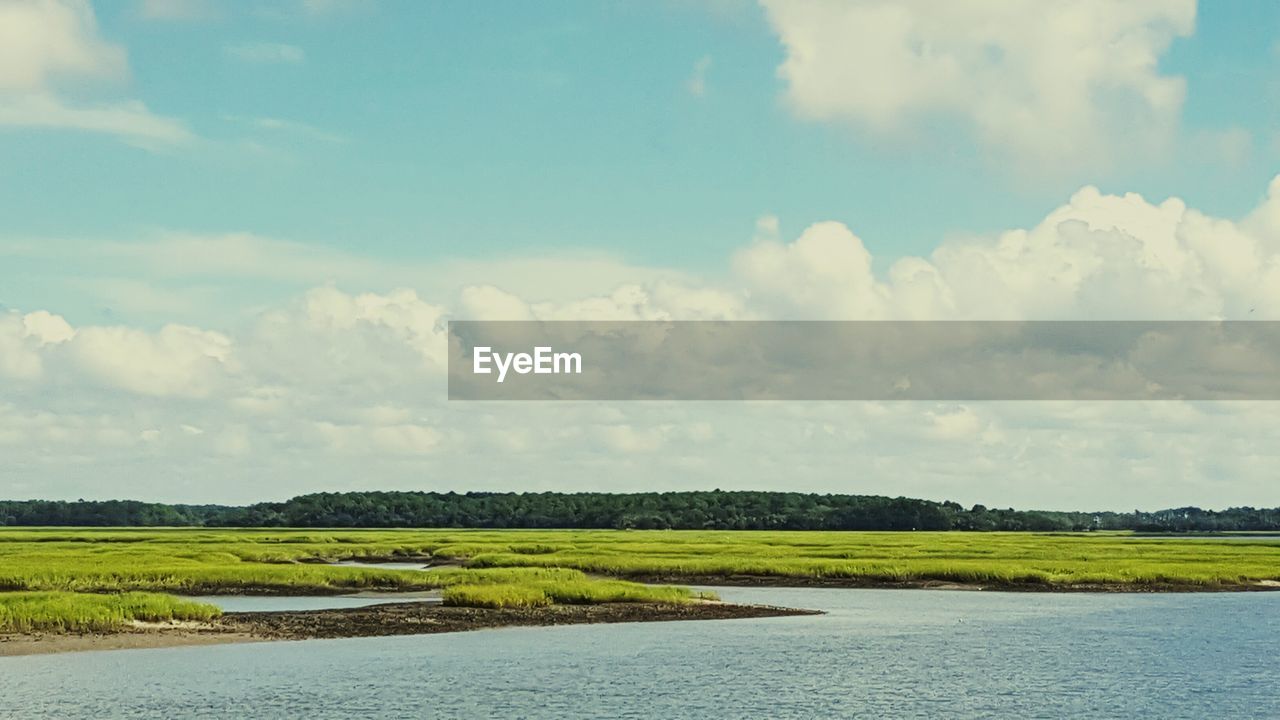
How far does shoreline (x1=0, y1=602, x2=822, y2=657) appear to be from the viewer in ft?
158

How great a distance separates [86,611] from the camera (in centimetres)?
5078

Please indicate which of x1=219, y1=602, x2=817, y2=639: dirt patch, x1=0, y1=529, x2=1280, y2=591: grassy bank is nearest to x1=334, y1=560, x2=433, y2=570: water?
x1=0, y1=529, x2=1280, y2=591: grassy bank

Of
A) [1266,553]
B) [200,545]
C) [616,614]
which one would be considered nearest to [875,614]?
[616,614]

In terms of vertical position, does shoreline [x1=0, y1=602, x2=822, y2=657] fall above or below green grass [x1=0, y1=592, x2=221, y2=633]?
below

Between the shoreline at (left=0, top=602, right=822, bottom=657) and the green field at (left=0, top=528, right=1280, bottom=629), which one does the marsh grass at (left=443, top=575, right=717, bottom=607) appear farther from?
the shoreline at (left=0, top=602, right=822, bottom=657)

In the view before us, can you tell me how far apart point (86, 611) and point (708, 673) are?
23492 millimetres

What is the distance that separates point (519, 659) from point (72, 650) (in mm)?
15023

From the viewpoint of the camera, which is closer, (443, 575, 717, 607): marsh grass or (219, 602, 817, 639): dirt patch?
(219, 602, 817, 639): dirt patch

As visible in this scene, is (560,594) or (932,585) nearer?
(560,594)

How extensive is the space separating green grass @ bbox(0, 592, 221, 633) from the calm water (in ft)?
15.5

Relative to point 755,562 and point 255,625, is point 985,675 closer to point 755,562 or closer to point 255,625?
point 255,625

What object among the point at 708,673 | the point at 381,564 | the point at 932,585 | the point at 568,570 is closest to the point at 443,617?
the point at 708,673

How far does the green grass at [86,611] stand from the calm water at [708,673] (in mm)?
4723

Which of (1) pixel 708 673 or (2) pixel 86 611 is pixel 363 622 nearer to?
(2) pixel 86 611
